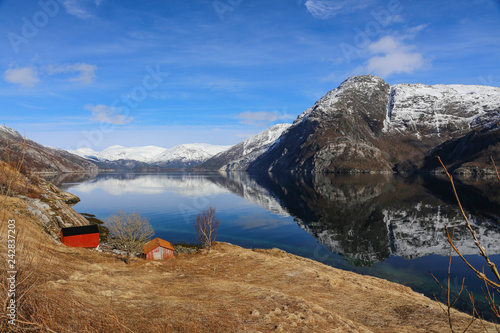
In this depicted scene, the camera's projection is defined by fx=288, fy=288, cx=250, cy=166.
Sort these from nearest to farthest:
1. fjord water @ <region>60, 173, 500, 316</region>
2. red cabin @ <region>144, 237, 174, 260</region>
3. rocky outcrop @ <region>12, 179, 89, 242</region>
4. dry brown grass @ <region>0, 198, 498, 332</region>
Answer: dry brown grass @ <region>0, 198, 498, 332</region>
red cabin @ <region>144, 237, 174, 260</region>
rocky outcrop @ <region>12, 179, 89, 242</region>
fjord water @ <region>60, 173, 500, 316</region>

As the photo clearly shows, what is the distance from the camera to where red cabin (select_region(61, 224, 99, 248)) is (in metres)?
38.9

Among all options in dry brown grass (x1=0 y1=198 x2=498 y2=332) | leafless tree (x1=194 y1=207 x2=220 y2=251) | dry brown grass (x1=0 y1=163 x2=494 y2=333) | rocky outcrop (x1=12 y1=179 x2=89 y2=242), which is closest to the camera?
dry brown grass (x1=0 y1=163 x2=494 y2=333)

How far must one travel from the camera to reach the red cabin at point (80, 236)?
3888 centimetres

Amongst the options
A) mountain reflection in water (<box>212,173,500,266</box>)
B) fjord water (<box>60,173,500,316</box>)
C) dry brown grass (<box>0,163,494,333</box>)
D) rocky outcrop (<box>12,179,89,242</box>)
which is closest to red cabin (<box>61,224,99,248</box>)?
rocky outcrop (<box>12,179,89,242</box>)

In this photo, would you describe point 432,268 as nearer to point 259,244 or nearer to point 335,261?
point 335,261

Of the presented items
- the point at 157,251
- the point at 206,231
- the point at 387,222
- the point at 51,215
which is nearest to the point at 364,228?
the point at 387,222

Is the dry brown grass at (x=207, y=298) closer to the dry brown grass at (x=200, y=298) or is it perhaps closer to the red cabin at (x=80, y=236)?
the dry brown grass at (x=200, y=298)

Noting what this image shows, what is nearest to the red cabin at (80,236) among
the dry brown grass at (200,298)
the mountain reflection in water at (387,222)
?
the dry brown grass at (200,298)

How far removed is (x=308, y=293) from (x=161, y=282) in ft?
44.7

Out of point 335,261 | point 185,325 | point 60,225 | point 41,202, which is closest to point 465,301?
point 335,261

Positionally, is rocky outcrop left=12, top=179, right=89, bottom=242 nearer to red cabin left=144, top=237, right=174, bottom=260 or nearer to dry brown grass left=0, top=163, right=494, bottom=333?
dry brown grass left=0, top=163, right=494, bottom=333

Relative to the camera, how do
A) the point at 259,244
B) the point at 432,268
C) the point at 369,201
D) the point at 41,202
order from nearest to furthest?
1. the point at 432,268
2. the point at 41,202
3. the point at 259,244
4. the point at 369,201

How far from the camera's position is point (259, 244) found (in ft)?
179

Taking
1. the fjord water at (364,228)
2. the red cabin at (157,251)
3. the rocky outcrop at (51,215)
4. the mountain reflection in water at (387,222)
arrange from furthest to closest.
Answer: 1. the mountain reflection in water at (387,222)
2. the fjord water at (364,228)
3. the rocky outcrop at (51,215)
4. the red cabin at (157,251)
